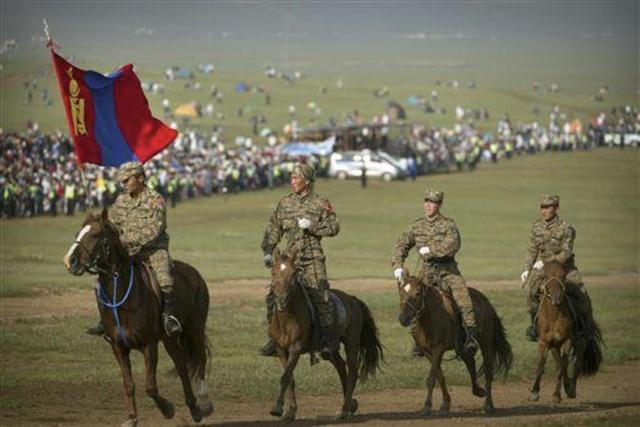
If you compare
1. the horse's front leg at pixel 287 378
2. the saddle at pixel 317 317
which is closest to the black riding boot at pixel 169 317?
the horse's front leg at pixel 287 378

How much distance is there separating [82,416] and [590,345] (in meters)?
7.60

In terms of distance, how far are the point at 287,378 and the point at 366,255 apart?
2942 centimetres

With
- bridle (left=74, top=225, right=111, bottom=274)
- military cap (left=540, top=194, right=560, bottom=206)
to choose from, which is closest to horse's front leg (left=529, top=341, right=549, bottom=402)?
military cap (left=540, top=194, right=560, bottom=206)

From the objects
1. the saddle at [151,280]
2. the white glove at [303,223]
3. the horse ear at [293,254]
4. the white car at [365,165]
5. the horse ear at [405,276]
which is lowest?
the white car at [365,165]

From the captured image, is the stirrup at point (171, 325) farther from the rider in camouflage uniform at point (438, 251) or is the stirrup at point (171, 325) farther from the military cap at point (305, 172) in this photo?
the rider in camouflage uniform at point (438, 251)

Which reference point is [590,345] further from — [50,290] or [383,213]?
[383,213]

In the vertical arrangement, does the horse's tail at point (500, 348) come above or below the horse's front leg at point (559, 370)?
above

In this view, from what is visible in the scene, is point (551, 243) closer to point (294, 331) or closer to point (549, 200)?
point (549, 200)

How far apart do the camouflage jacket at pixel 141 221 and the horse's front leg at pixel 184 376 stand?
1.16 metres

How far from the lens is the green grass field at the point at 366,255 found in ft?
77.9

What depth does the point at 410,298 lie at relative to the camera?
18.8 metres

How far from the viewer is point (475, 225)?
193 feet

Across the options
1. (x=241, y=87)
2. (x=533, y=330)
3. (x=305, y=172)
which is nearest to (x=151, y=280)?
(x=305, y=172)

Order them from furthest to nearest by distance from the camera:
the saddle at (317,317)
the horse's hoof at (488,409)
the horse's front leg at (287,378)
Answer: the horse's hoof at (488,409) → the saddle at (317,317) → the horse's front leg at (287,378)
